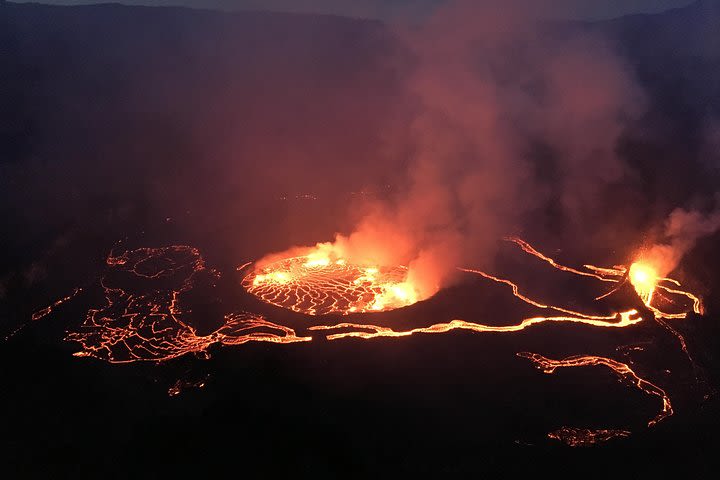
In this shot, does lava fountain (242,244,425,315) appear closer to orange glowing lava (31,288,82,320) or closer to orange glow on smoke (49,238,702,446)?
orange glow on smoke (49,238,702,446)

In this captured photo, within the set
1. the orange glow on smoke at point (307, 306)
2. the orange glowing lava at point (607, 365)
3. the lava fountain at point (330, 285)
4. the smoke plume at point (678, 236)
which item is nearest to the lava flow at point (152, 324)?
the orange glow on smoke at point (307, 306)

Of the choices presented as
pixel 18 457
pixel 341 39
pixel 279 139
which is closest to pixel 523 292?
pixel 18 457

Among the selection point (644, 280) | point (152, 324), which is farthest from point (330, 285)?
point (644, 280)

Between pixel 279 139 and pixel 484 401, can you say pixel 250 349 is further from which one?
pixel 279 139

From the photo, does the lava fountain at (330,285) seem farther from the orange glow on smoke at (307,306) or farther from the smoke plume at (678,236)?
the smoke plume at (678,236)

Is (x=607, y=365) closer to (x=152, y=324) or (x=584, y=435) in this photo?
(x=584, y=435)

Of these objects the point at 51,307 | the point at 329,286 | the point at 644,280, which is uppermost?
the point at 644,280

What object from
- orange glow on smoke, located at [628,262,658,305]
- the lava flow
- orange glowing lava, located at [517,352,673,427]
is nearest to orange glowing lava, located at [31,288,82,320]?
the lava flow
